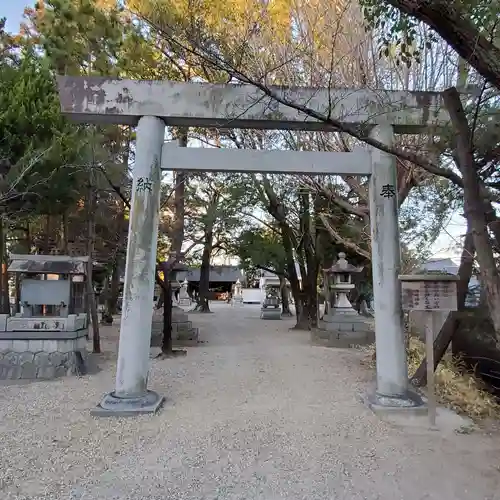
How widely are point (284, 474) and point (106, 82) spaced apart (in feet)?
15.6

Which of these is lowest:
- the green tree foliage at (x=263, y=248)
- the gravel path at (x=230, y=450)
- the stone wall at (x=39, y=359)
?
the gravel path at (x=230, y=450)

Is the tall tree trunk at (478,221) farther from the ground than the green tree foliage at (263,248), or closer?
closer

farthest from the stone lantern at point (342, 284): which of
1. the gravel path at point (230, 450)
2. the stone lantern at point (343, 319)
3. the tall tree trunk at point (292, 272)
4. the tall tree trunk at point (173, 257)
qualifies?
the gravel path at point (230, 450)

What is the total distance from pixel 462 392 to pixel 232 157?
4320 millimetres

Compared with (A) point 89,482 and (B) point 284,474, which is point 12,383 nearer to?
(A) point 89,482

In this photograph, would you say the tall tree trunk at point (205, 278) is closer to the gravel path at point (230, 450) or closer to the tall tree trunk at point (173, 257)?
the tall tree trunk at point (173, 257)

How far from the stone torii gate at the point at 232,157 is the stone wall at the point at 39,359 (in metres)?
2.62

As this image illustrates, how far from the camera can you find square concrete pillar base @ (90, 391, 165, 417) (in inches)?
196

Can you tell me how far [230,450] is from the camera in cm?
408

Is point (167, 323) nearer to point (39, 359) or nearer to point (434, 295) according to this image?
point (39, 359)

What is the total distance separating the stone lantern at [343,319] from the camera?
11602mm

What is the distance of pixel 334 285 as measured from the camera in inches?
500

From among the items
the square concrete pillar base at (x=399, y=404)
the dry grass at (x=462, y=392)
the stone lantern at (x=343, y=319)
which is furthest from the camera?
the stone lantern at (x=343, y=319)

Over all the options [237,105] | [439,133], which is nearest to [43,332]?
[237,105]
